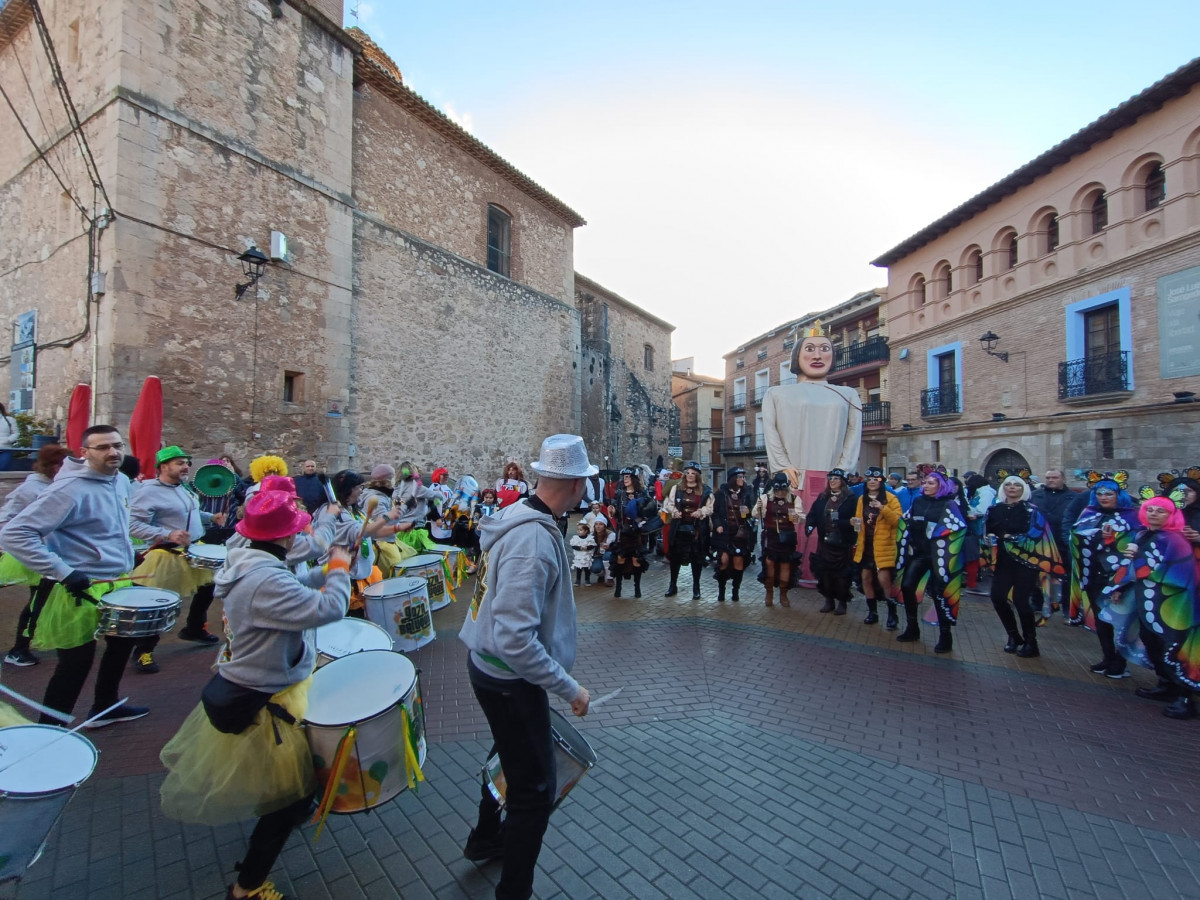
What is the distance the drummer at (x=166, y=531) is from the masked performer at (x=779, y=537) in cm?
670

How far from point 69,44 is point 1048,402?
24.4 m

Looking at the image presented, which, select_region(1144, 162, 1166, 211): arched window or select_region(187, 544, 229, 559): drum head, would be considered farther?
select_region(1144, 162, 1166, 211): arched window

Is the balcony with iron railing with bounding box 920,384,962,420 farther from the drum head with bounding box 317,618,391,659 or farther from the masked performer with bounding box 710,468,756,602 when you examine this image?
the drum head with bounding box 317,618,391,659

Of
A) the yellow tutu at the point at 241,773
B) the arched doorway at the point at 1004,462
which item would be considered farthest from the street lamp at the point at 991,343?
the yellow tutu at the point at 241,773

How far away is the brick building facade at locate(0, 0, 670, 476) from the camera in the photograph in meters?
9.62

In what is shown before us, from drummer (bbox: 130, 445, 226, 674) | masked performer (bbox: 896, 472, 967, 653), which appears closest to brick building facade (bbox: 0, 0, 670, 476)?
drummer (bbox: 130, 445, 226, 674)

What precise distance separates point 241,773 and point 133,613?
2011 millimetres

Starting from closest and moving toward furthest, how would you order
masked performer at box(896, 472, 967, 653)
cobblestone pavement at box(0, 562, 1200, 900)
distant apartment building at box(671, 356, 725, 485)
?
1. cobblestone pavement at box(0, 562, 1200, 900)
2. masked performer at box(896, 472, 967, 653)
3. distant apartment building at box(671, 356, 725, 485)

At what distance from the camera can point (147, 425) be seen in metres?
6.47

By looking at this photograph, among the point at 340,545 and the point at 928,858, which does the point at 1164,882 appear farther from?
the point at 340,545

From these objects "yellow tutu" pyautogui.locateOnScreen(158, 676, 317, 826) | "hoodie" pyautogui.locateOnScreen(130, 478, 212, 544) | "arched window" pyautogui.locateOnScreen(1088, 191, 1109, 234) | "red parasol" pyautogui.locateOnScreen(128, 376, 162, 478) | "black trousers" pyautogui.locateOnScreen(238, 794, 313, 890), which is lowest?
"black trousers" pyautogui.locateOnScreen(238, 794, 313, 890)

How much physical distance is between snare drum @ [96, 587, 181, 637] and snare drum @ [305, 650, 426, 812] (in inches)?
70.0

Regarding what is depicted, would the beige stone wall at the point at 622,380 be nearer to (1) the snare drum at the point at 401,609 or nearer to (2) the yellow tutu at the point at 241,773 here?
(1) the snare drum at the point at 401,609

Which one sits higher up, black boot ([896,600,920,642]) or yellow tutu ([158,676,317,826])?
yellow tutu ([158,676,317,826])
